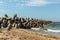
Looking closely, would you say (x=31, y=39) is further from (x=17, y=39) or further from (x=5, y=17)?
(x=5, y=17)

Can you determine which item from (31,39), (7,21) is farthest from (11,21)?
(31,39)

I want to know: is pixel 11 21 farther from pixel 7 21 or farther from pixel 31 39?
pixel 31 39

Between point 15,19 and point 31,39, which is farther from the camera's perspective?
point 15,19

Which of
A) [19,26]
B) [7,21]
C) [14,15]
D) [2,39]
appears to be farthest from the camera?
[14,15]

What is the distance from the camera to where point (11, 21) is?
160 ft

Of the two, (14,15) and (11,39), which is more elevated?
(14,15)

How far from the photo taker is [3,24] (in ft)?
152

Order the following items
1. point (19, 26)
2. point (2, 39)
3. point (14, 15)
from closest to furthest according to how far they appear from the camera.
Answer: point (2, 39) → point (19, 26) → point (14, 15)

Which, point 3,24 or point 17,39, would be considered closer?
point 17,39

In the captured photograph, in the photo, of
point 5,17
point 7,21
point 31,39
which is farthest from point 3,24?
point 31,39

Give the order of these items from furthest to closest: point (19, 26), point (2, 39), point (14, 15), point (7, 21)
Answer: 1. point (14, 15)
2. point (7, 21)
3. point (19, 26)
4. point (2, 39)

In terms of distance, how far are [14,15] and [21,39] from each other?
29.9 m

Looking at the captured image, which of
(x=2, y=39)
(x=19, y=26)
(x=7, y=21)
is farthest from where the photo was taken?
(x=7, y=21)

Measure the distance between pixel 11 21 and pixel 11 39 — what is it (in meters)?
26.3
